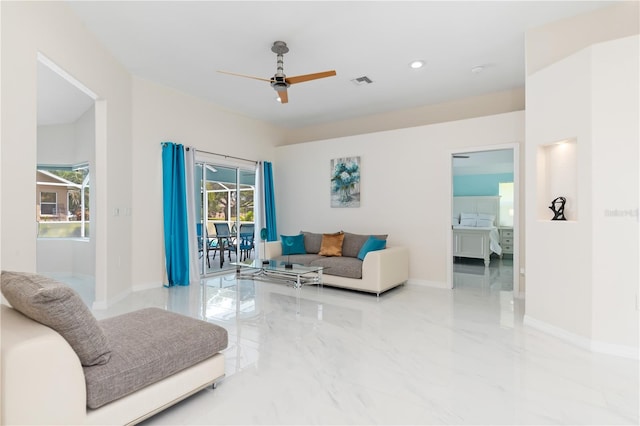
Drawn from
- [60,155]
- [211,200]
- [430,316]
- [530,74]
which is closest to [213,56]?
[211,200]

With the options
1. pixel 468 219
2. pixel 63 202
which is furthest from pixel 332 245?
pixel 63 202

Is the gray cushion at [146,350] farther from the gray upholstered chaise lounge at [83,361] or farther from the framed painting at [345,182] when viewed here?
the framed painting at [345,182]

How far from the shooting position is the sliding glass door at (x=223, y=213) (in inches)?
232

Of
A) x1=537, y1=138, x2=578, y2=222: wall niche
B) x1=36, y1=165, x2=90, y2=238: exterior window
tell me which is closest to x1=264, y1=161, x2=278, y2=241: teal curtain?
x1=36, y1=165, x2=90, y2=238: exterior window

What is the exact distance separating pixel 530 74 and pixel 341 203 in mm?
3542

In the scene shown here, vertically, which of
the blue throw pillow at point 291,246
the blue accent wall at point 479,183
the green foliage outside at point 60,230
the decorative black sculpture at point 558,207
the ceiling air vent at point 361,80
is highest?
the ceiling air vent at point 361,80

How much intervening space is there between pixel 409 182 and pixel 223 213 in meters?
3.65

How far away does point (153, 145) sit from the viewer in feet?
16.5

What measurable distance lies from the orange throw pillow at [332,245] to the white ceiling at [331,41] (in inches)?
93.5

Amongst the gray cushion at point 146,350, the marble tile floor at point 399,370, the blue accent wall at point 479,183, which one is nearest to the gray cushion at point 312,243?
the marble tile floor at point 399,370

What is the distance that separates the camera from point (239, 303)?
4188 mm

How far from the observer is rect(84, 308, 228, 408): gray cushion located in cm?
158

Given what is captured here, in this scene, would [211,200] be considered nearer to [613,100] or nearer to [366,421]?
[366,421]

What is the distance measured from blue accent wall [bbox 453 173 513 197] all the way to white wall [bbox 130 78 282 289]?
7067 mm
